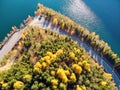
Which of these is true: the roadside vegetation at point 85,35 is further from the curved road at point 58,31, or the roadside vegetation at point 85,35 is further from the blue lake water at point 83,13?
the blue lake water at point 83,13

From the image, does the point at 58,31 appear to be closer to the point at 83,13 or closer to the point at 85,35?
the point at 85,35

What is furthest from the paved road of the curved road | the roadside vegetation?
the roadside vegetation

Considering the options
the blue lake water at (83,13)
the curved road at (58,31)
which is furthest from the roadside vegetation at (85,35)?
the blue lake water at (83,13)

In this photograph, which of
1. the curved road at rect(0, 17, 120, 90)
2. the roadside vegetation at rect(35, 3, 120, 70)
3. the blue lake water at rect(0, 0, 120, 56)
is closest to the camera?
the curved road at rect(0, 17, 120, 90)

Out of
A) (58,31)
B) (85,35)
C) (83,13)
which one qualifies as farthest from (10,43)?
(83,13)

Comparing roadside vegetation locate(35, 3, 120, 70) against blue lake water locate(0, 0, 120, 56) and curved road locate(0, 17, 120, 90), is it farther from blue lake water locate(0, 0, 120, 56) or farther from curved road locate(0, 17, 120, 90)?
blue lake water locate(0, 0, 120, 56)

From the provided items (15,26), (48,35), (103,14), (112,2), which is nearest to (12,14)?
(15,26)

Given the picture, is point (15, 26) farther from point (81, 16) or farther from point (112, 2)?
point (112, 2)

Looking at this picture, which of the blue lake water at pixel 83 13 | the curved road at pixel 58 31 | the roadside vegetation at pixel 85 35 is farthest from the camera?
the blue lake water at pixel 83 13
